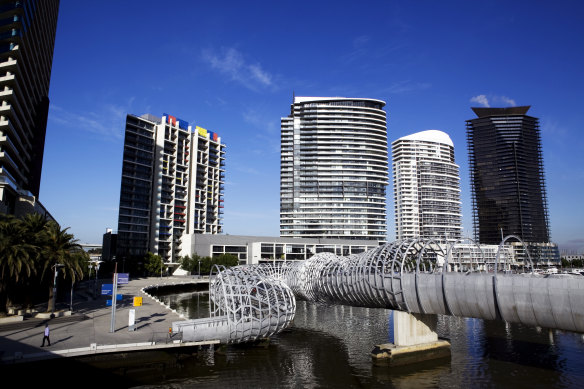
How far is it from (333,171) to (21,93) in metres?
131

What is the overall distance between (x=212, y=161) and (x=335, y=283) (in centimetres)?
13668

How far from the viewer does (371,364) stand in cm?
3619

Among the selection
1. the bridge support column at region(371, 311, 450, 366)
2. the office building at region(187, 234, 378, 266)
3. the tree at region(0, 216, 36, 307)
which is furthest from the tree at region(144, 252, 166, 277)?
the bridge support column at region(371, 311, 450, 366)

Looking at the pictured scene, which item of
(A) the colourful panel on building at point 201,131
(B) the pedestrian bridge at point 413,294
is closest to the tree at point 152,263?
(A) the colourful panel on building at point 201,131

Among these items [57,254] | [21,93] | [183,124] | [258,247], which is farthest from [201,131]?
[57,254]

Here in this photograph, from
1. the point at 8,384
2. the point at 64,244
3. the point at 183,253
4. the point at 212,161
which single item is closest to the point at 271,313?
the point at 8,384

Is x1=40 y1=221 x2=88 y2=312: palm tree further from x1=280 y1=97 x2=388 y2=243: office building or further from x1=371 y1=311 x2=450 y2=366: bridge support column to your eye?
x1=280 y1=97 x2=388 y2=243: office building

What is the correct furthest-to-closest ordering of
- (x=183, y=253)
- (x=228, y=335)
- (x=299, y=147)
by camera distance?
1. (x=299, y=147)
2. (x=183, y=253)
3. (x=228, y=335)

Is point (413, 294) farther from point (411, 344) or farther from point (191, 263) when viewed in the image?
point (191, 263)

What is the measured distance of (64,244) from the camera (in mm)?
47719

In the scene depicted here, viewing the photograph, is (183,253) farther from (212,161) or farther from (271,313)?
(271,313)

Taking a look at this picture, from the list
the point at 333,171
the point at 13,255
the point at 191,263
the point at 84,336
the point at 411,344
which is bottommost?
the point at 411,344

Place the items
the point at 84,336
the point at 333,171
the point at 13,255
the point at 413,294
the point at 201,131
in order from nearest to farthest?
1. the point at 84,336
2. the point at 413,294
3. the point at 13,255
4. the point at 201,131
5. the point at 333,171

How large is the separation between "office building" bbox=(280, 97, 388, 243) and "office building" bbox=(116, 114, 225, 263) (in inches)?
1436
